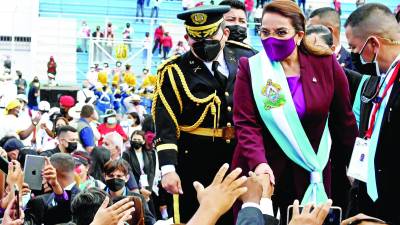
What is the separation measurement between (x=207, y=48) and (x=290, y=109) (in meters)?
1.00

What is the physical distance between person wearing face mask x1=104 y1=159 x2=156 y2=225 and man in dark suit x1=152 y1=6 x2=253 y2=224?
85.7 inches

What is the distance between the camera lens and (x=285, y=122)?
4.92m

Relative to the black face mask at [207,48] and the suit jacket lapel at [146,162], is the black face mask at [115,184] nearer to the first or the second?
the black face mask at [207,48]

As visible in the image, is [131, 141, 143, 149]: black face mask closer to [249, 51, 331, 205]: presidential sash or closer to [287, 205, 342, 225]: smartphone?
[249, 51, 331, 205]: presidential sash

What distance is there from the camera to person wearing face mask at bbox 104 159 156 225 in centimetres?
802

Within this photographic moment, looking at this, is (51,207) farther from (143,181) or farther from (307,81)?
(143,181)

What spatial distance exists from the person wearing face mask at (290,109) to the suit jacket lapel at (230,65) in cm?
64

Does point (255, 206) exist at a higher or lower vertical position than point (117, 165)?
higher

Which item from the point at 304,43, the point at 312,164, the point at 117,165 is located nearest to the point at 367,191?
the point at 312,164

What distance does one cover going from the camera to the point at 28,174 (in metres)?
6.24

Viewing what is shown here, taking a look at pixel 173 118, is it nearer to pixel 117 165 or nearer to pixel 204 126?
pixel 204 126

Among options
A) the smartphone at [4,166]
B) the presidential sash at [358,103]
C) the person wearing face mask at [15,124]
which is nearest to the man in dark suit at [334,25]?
the presidential sash at [358,103]

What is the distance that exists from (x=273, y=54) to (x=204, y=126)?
38.3 inches

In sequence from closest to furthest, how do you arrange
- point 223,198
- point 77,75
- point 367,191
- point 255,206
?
point 223,198 < point 255,206 < point 367,191 < point 77,75
